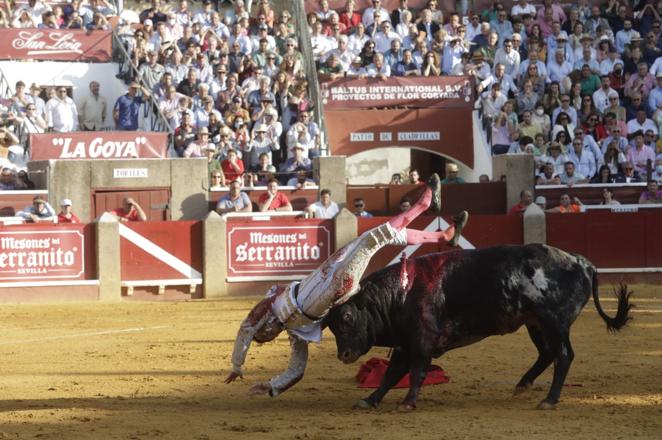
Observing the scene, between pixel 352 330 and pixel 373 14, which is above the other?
pixel 373 14

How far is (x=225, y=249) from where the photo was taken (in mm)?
18438

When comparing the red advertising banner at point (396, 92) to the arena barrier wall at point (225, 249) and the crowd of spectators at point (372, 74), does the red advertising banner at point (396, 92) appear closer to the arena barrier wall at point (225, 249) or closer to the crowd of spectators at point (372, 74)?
the crowd of spectators at point (372, 74)

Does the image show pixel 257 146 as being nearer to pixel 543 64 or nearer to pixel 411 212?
pixel 543 64

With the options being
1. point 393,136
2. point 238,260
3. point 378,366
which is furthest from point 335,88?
point 378,366

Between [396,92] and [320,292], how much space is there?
14.9 m

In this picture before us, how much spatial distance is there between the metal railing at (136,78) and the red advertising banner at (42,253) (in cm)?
358

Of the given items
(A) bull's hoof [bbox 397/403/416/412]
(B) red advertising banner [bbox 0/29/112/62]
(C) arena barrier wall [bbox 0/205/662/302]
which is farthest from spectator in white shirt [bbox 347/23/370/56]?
(A) bull's hoof [bbox 397/403/416/412]

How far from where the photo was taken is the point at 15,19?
906 inches

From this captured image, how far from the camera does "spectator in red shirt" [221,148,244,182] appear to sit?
20703 mm

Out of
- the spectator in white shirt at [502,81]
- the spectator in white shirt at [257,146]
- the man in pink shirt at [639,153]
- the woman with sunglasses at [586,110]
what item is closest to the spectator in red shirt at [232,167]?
the spectator in white shirt at [257,146]

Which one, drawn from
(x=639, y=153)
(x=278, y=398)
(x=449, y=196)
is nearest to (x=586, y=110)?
(x=639, y=153)

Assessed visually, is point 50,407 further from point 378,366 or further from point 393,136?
point 393,136

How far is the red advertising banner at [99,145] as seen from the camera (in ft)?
66.5

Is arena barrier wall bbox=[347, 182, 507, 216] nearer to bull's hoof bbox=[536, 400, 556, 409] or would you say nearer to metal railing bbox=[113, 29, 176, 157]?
metal railing bbox=[113, 29, 176, 157]
